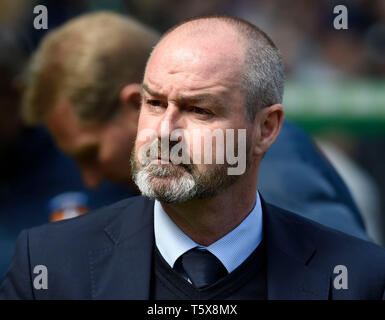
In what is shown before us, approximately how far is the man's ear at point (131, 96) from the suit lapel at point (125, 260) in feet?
2.96

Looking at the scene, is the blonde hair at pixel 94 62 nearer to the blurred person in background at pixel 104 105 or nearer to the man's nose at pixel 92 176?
the blurred person in background at pixel 104 105

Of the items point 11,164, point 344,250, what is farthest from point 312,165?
point 11,164

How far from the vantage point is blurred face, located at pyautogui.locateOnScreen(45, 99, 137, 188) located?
303 centimetres

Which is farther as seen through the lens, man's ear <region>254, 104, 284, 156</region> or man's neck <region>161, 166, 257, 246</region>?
man's ear <region>254, 104, 284, 156</region>

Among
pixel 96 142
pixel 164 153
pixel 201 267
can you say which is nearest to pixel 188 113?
pixel 164 153

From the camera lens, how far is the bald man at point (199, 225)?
198cm

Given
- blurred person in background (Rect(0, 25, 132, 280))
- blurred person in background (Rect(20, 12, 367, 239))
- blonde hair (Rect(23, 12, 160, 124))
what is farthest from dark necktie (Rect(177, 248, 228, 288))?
blurred person in background (Rect(0, 25, 132, 280))

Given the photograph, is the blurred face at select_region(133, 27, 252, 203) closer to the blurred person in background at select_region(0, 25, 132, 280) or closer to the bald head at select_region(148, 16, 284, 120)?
the bald head at select_region(148, 16, 284, 120)

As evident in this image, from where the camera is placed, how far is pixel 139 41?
9.96 feet

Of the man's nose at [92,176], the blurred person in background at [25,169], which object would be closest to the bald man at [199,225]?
the man's nose at [92,176]

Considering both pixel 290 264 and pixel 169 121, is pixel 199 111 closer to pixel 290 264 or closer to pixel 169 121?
pixel 169 121

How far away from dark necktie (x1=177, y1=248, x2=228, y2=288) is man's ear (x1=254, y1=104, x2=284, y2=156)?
0.34 metres

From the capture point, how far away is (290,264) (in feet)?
6.81

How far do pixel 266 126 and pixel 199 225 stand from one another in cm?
37
